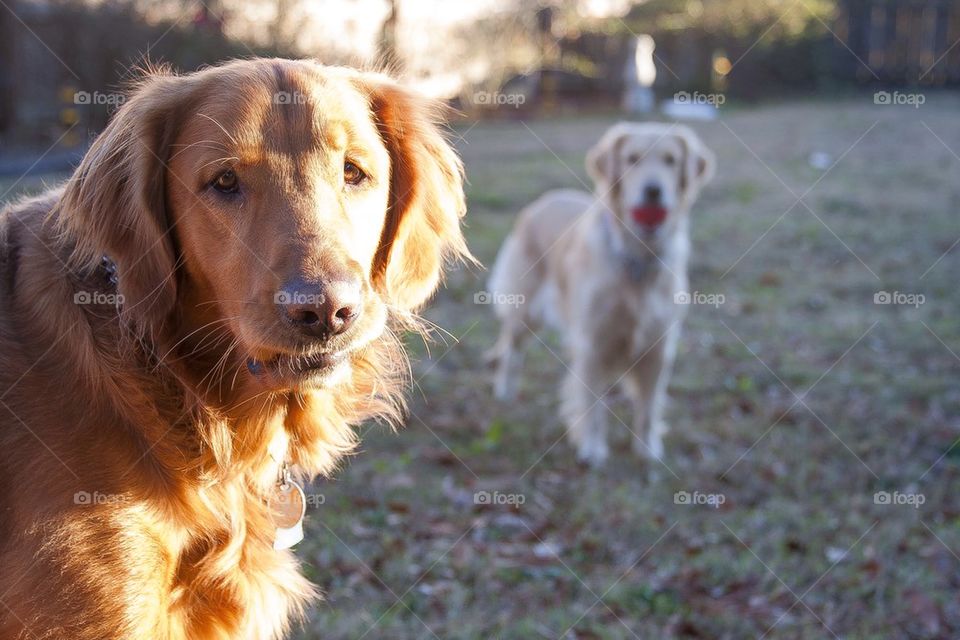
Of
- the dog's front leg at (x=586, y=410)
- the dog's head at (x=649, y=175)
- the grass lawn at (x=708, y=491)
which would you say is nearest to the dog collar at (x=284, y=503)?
the grass lawn at (x=708, y=491)

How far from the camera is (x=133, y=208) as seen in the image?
2.22 meters

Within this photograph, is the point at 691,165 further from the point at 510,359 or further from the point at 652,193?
the point at 510,359

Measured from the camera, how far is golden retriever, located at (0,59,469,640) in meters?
2.00

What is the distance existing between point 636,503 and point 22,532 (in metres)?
3.37

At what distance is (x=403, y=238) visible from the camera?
2678 mm

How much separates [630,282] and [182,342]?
3.92 m

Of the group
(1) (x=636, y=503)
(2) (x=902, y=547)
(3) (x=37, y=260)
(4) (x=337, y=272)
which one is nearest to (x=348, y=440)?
(4) (x=337, y=272)

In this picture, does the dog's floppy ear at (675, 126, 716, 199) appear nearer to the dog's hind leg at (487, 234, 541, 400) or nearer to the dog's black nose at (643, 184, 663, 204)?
the dog's black nose at (643, 184, 663, 204)

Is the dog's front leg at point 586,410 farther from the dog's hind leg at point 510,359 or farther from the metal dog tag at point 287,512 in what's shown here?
the metal dog tag at point 287,512

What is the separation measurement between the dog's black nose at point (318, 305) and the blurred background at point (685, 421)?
1295mm

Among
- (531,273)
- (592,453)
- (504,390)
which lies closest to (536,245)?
(531,273)

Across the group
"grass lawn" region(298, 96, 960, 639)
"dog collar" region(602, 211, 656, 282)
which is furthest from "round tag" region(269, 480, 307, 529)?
"dog collar" region(602, 211, 656, 282)

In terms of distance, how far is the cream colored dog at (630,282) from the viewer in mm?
5656

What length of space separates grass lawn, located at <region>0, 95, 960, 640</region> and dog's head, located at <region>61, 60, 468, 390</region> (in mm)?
1823
